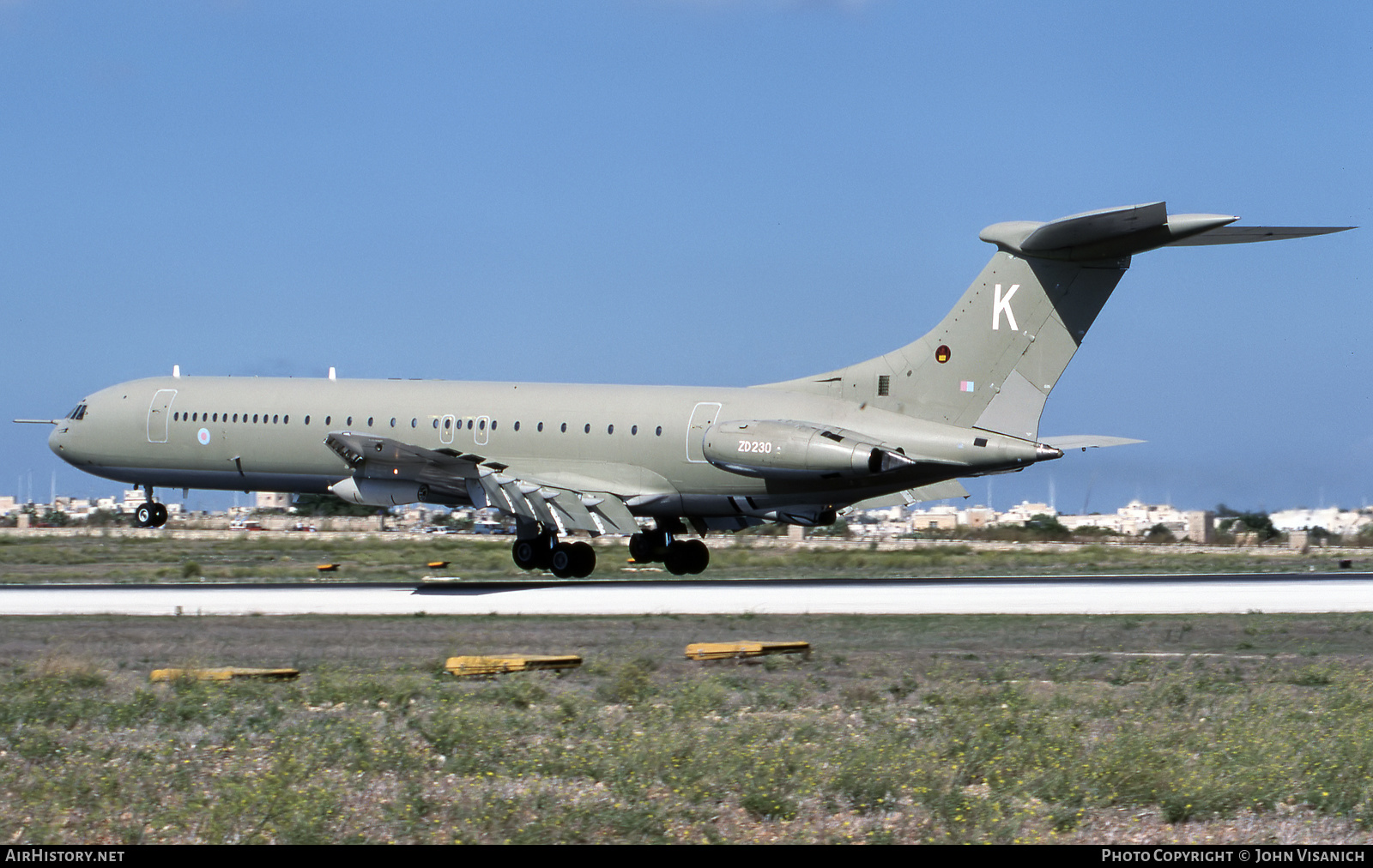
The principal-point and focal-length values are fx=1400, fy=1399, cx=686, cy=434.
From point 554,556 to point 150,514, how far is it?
43.3ft

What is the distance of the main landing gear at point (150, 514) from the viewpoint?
125ft

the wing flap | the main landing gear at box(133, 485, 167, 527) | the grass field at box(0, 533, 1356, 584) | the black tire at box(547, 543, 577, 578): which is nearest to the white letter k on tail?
the wing flap

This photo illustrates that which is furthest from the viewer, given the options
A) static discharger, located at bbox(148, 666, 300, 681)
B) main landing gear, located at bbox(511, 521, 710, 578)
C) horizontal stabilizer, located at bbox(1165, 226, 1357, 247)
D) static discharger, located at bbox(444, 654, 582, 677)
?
main landing gear, located at bbox(511, 521, 710, 578)

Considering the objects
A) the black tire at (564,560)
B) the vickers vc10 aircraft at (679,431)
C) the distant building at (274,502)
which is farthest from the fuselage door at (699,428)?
the distant building at (274,502)

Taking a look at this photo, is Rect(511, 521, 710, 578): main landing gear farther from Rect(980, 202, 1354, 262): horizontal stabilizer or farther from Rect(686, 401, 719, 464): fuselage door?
Rect(980, 202, 1354, 262): horizontal stabilizer

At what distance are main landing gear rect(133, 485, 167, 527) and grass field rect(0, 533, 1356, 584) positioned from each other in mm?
1281

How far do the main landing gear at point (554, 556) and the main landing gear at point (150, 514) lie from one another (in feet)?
38.9

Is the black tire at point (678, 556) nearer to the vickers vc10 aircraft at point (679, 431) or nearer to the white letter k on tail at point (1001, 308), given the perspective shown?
the vickers vc10 aircraft at point (679, 431)

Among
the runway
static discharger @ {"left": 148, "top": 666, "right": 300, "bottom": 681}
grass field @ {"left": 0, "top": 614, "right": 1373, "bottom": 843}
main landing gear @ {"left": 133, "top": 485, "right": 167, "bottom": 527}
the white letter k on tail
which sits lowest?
grass field @ {"left": 0, "top": 614, "right": 1373, "bottom": 843}

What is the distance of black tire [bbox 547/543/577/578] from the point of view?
32.1m

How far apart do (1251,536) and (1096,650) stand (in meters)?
53.9

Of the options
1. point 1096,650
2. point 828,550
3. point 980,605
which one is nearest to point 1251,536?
point 828,550

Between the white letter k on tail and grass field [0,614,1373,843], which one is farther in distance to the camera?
the white letter k on tail
